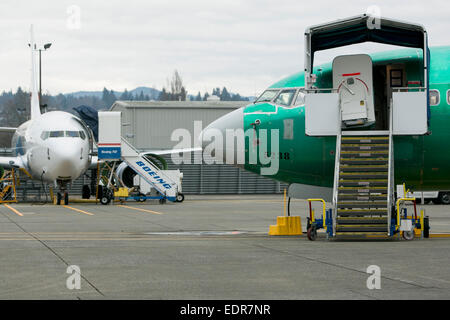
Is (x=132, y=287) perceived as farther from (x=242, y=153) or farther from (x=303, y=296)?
(x=242, y=153)

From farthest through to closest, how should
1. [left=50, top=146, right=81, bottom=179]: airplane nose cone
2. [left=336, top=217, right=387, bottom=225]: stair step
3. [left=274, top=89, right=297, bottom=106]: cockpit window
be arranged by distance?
[left=50, top=146, right=81, bottom=179]: airplane nose cone, [left=274, top=89, right=297, bottom=106]: cockpit window, [left=336, top=217, right=387, bottom=225]: stair step

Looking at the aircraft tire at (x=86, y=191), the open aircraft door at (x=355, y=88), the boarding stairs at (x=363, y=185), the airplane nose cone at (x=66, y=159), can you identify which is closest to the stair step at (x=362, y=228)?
the boarding stairs at (x=363, y=185)

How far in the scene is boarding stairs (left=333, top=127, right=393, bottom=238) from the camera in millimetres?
16891

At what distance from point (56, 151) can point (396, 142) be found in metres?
24.0

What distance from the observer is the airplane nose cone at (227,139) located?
19.9 m

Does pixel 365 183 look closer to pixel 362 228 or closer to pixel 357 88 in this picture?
pixel 362 228

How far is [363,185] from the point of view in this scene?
17656mm

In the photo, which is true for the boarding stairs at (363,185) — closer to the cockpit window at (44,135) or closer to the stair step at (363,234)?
the stair step at (363,234)

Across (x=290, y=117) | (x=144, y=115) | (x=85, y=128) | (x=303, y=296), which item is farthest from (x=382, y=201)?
(x=144, y=115)

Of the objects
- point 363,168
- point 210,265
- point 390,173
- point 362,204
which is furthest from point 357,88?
point 210,265

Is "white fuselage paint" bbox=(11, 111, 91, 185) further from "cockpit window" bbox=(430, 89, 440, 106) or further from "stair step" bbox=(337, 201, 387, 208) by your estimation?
"stair step" bbox=(337, 201, 387, 208)

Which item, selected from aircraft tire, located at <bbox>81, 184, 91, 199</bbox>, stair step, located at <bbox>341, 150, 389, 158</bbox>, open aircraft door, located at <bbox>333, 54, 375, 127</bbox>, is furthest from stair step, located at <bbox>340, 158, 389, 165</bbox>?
aircraft tire, located at <bbox>81, 184, 91, 199</bbox>

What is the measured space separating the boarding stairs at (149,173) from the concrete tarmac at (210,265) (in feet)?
67.0

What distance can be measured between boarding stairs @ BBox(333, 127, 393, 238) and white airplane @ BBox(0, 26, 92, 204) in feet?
76.7
